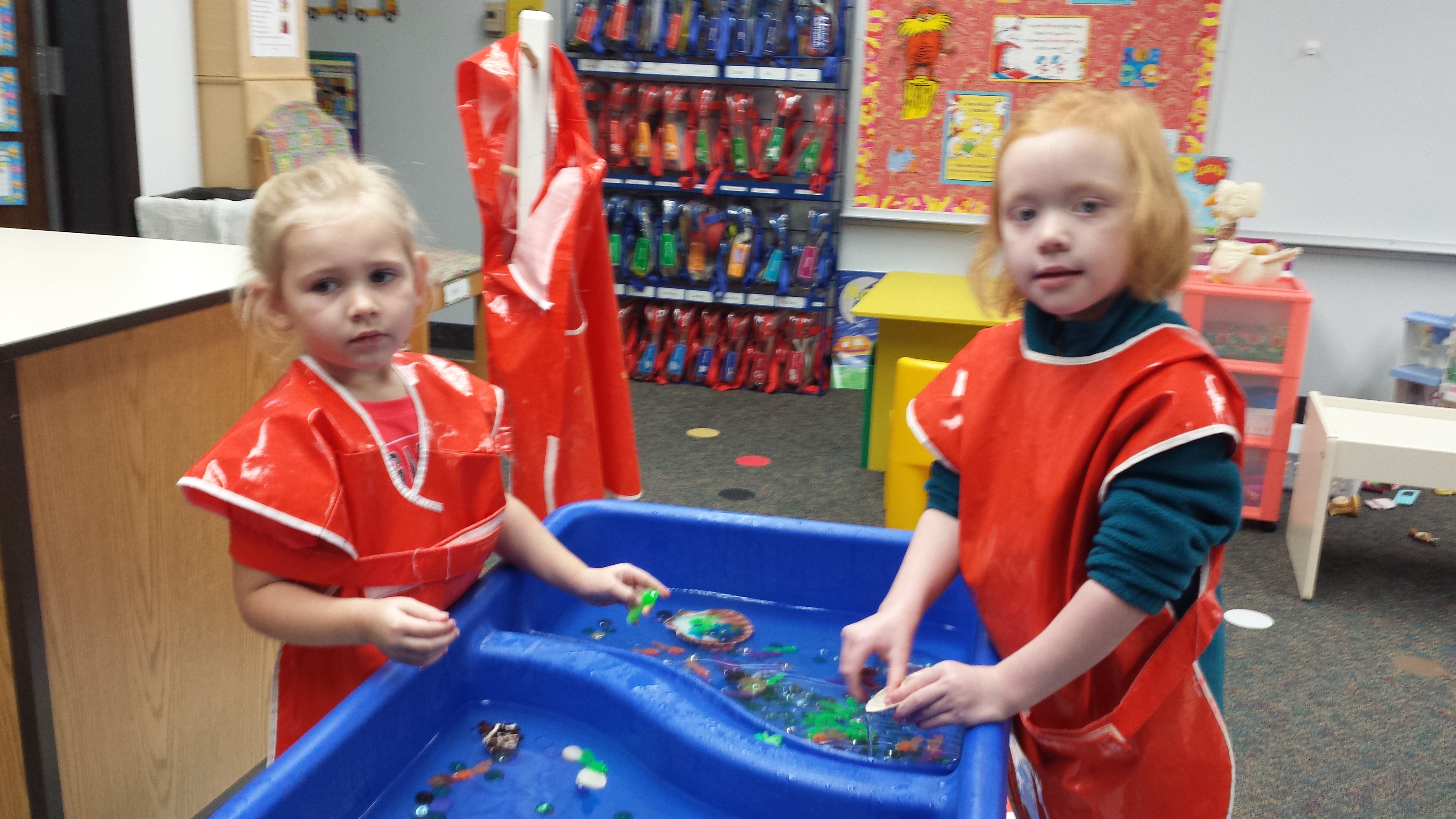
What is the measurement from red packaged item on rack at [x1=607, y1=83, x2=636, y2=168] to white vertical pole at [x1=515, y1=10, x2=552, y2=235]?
8.83ft

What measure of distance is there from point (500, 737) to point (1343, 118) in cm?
428

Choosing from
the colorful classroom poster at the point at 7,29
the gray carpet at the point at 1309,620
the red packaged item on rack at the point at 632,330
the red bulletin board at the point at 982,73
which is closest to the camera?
the gray carpet at the point at 1309,620

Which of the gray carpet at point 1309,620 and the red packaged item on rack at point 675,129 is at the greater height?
the red packaged item on rack at point 675,129

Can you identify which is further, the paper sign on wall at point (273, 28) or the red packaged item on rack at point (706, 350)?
the red packaged item on rack at point (706, 350)

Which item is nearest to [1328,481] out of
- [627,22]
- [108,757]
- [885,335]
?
[885,335]

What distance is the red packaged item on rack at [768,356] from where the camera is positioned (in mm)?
4695

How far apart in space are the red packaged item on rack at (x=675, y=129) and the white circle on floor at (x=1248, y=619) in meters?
2.83

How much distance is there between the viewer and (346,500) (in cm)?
96

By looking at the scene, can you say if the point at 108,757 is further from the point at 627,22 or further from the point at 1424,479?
the point at 627,22

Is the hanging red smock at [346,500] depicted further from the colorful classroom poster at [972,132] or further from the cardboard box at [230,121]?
the colorful classroom poster at [972,132]

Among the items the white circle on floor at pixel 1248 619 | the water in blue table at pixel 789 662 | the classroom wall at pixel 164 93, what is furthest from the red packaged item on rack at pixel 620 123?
the water in blue table at pixel 789 662

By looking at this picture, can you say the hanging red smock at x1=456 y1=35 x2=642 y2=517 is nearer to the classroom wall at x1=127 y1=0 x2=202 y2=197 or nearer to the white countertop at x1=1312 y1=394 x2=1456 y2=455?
the classroom wall at x1=127 y1=0 x2=202 y2=197

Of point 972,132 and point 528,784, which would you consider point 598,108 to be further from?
point 528,784

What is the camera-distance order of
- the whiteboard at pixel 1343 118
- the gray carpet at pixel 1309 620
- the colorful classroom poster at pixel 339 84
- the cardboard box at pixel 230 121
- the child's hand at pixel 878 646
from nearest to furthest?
the child's hand at pixel 878 646 → the gray carpet at pixel 1309 620 → the cardboard box at pixel 230 121 → the whiteboard at pixel 1343 118 → the colorful classroom poster at pixel 339 84
